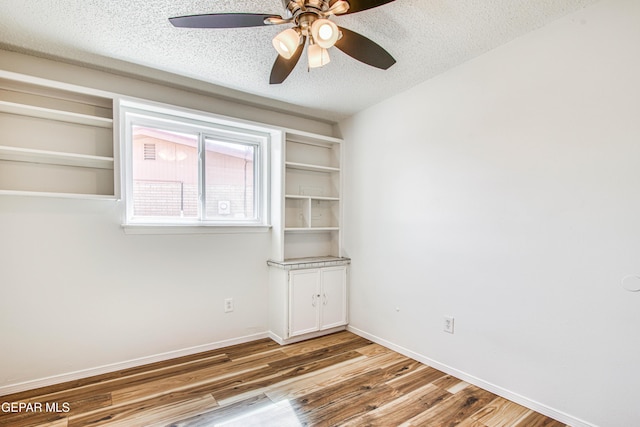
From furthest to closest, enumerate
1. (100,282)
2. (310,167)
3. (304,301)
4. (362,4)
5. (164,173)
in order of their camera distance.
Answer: (310,167)
(304,301)
(164,173)
(100,282)
(362,4)

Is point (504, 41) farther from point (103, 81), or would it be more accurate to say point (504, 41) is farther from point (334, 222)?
point (103, 81)

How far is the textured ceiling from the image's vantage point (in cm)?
175

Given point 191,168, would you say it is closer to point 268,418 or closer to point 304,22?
point 304,22

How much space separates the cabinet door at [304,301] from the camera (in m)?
3.06

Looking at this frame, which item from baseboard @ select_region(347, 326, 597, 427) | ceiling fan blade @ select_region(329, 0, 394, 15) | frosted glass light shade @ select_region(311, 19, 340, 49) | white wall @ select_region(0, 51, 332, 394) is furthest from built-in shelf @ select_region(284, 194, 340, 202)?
ceiling fan blade @ select_region(329, 0, 394, 15)

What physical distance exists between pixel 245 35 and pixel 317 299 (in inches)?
94.9

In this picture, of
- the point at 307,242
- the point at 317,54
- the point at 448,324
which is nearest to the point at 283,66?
the point at 317,54

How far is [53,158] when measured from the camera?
7.27ft

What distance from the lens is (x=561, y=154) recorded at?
1876 millimetres

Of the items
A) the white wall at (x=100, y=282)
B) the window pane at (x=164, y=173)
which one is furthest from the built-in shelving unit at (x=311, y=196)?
the window pane at (x=164, y=173)

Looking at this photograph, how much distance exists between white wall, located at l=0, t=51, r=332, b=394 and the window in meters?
0.17

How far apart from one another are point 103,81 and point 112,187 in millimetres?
832

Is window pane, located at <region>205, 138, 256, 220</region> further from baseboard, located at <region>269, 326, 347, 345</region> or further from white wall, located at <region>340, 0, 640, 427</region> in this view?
white wall, located at <region>340, 0, 640, 427</region>

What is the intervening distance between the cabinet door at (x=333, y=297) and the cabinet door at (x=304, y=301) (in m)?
0.06
